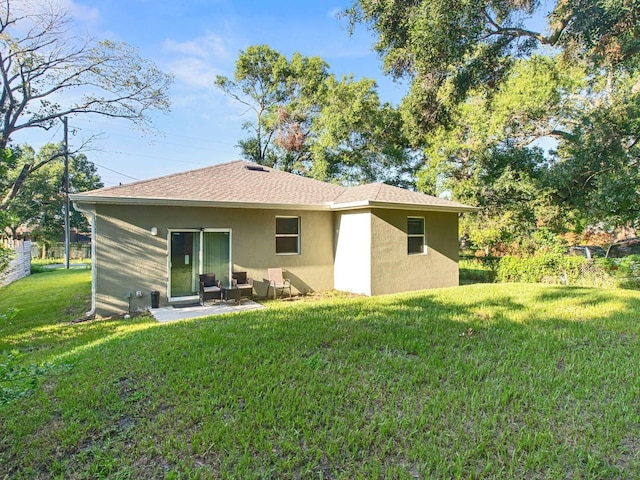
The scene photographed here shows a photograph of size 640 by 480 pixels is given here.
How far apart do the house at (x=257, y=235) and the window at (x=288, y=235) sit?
0.03 meters

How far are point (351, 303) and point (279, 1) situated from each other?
32.9 ft

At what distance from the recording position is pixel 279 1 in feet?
37.2

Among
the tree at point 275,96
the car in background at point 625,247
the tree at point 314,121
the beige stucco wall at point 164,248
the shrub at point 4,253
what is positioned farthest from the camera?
the tree at point 275,96

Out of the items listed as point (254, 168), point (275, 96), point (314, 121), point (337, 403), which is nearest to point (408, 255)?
A: point (254, 168)

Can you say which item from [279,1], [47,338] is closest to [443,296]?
[47,338]

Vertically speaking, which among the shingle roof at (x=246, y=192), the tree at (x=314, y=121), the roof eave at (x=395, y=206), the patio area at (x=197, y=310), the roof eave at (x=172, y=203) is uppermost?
the tree at (x=314, y=121)

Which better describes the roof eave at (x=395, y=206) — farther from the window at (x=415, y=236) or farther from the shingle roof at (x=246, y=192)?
the window at (x=415, y=236)

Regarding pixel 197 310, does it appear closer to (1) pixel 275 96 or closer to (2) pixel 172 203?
(2) pixel 172 203

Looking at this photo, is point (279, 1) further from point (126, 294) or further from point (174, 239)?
point (126, 294)

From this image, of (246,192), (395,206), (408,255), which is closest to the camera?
(395,206)

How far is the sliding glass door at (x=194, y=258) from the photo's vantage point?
982 centimetres

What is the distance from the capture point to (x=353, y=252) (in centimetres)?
1130

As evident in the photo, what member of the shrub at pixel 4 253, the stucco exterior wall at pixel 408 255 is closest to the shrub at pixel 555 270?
the stucco exterior wall at pixel 408 255

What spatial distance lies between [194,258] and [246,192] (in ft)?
8.57
